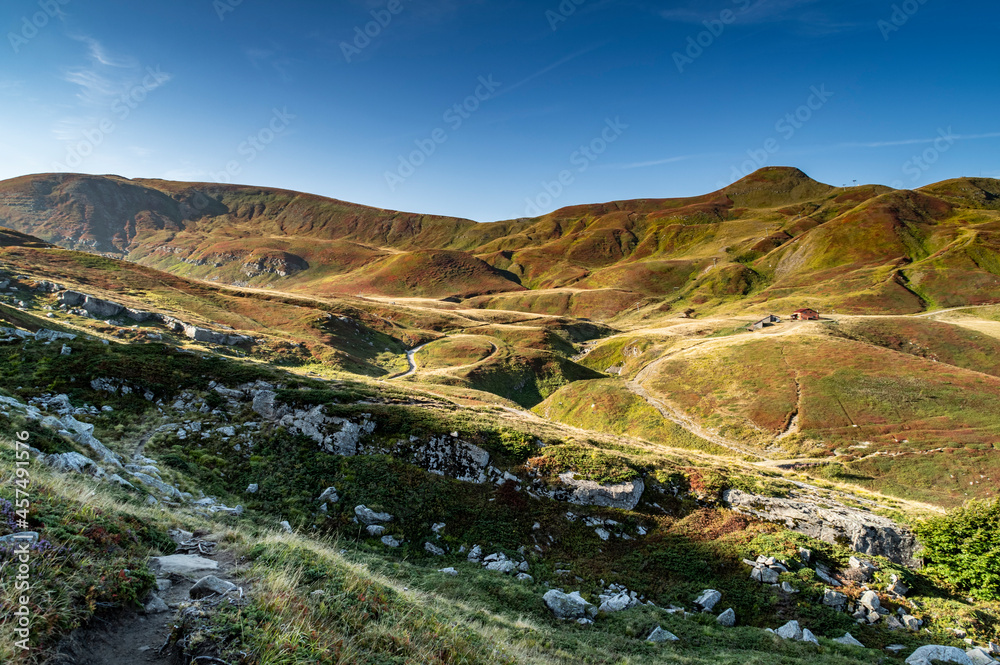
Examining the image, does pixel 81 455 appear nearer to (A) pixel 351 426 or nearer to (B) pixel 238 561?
(B) pixel 238 561

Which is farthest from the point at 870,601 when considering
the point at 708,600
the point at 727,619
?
the point at 708,600

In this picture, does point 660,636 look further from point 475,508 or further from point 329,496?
point 329,496

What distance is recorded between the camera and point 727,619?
48.2 feet

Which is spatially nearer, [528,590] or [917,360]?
[528,590]

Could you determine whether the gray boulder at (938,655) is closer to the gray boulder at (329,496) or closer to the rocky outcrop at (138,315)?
the gray boulder at (329,496)

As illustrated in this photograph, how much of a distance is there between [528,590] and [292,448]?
14566mm

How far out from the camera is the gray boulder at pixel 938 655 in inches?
477

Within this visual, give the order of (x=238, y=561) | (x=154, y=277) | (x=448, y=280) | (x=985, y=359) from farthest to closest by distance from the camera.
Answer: (x=448, y=280)
(x=154, y=277)
(x=985, y=359)
(x=238, y=561)

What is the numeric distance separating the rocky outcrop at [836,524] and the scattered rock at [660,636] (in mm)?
12065

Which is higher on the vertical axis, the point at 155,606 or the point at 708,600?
the point at 155,606

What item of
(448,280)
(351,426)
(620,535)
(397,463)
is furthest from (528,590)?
(448,280)

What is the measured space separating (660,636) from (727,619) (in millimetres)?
3751

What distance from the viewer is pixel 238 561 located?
8375 millimetres

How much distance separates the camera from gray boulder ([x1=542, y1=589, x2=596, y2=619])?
45.4 ft
